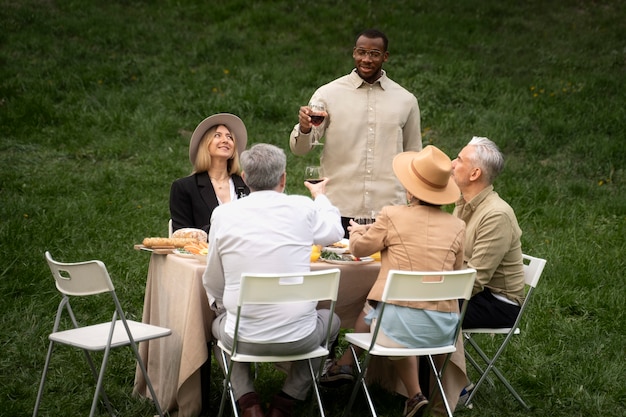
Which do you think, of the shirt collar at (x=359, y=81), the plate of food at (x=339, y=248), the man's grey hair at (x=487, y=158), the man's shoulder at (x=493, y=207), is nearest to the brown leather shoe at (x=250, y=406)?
the plate of food at (x=339, y=248)

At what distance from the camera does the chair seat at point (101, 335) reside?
13.8 ft

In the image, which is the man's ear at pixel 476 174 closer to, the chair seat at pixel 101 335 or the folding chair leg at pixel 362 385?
the folding chair leg at pixel 362 385

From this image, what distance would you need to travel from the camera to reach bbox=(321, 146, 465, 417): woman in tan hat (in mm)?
4305

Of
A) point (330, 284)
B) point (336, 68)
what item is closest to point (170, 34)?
point (336, 68)

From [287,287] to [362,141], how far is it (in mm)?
1913

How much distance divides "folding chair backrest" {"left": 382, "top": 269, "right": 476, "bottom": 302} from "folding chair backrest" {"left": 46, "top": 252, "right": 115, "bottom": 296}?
1.31 m

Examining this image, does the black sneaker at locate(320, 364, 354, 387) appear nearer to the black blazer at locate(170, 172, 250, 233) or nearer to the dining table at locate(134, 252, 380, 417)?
the dining table at locate(134, 252, 380, 417)

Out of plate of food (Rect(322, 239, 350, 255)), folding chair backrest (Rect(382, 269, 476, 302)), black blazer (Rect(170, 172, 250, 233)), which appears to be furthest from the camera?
black blazer (Rect(170, 172, 250, 233))

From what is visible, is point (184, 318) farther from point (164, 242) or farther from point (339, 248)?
point (339, 248)

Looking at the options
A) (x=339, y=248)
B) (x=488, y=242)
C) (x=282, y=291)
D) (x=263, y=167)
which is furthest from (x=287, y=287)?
(x=488, y=242)

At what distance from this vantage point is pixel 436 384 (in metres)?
4.53

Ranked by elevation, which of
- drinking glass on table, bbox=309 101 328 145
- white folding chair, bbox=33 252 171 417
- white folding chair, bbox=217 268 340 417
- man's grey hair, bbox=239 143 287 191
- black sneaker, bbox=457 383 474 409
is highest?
drinking glass on table, bbox=309 101 328 145

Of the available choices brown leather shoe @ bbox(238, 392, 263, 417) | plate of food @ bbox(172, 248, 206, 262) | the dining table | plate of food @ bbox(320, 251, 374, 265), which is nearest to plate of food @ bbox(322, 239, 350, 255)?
plate of food @ bbox(320, 251, 374, 265)

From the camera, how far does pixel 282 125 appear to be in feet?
35.9
